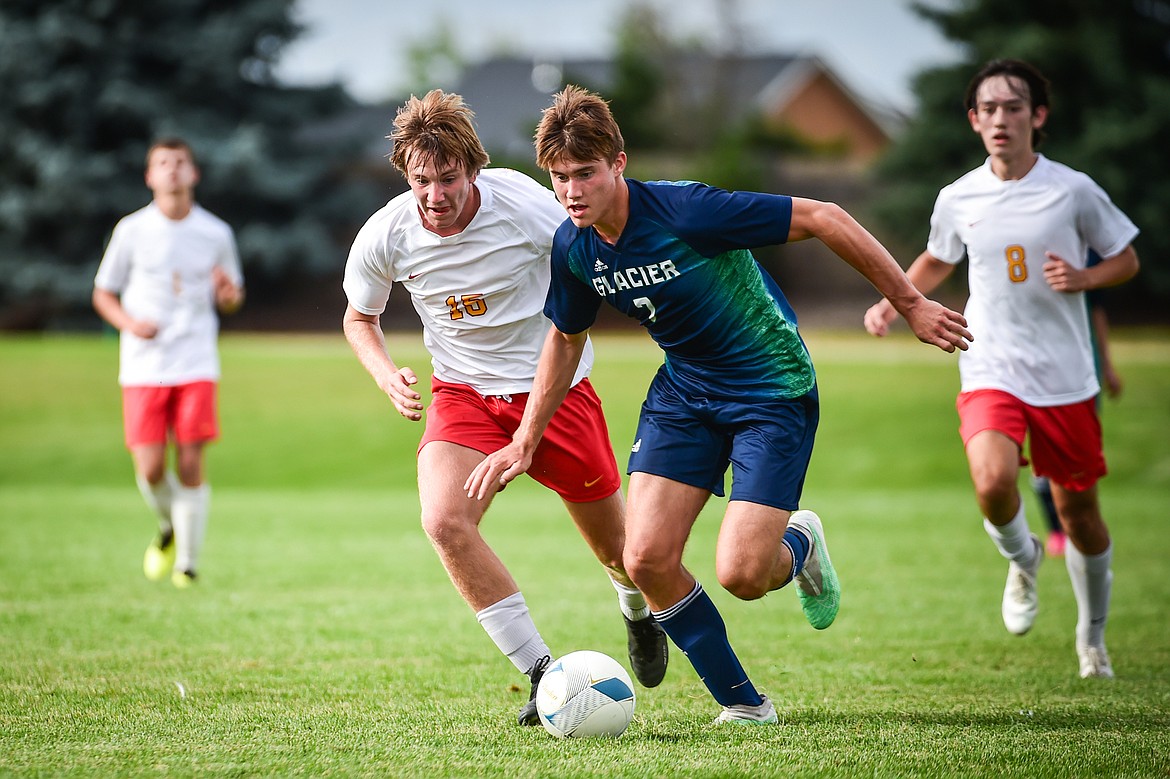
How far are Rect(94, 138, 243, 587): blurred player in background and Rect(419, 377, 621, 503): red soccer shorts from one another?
3920 mm

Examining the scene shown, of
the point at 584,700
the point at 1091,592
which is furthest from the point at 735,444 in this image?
the point at 1091,592

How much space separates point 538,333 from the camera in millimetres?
5371

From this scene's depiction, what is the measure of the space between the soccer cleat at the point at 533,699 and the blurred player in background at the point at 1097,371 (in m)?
2.84

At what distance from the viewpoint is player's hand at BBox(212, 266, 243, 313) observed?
29.0ft

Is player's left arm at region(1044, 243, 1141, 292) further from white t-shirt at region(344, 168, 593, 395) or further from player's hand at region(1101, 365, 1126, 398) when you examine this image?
white t-shirt at region(344, 168, 593, 395)

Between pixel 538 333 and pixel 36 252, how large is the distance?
3283 centimetres

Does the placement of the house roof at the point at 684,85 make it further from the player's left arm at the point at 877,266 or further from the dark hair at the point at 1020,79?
the player's left arm at the point at 877,266

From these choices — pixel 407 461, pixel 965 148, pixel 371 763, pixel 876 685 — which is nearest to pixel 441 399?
pixel 371 763

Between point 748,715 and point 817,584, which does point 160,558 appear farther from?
point 748,715

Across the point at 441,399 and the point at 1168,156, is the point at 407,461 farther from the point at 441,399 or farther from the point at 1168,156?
the point at 1168,156

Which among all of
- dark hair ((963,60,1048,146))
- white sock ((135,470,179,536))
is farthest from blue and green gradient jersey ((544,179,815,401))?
white sock ((135,470,179,536))

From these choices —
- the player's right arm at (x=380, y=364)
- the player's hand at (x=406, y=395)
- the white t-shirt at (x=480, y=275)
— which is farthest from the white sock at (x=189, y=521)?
the player's hand at (x=406, y=395)

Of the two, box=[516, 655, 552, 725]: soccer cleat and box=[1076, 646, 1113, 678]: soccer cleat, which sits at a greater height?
box=[516, 655, 552, 725]: soccer cleat

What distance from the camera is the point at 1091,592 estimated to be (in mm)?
6262
